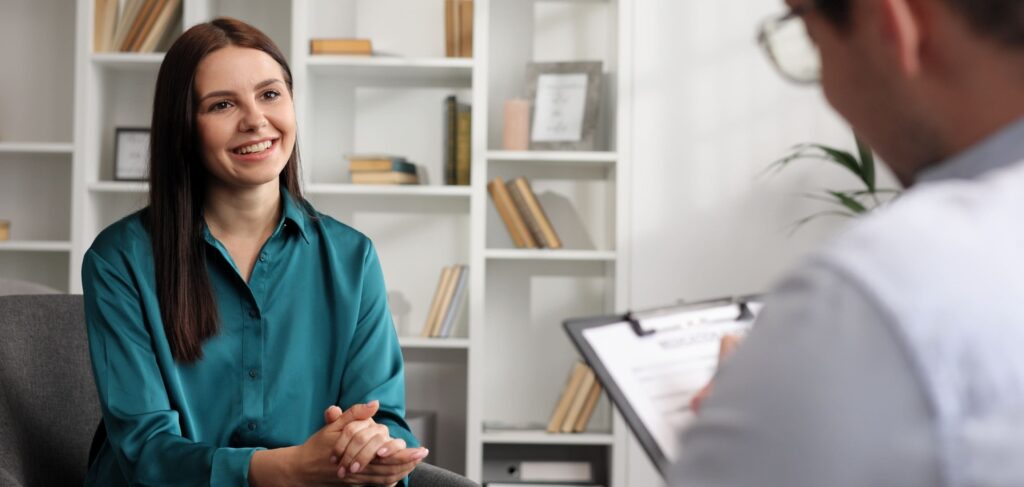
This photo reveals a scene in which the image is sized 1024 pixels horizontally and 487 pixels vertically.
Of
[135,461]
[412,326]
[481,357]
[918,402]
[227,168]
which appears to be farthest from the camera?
[412,326]


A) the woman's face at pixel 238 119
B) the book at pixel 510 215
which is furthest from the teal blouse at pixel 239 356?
the book at pixel 510 215

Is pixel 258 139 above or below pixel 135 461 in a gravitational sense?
above

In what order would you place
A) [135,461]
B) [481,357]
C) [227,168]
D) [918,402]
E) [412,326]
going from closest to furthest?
[918,402]
[135,461]
[227,168]
[481,357]
[412,326]

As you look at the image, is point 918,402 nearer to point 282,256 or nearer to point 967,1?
point 967,1

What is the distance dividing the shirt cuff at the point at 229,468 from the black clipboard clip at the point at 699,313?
87 cm

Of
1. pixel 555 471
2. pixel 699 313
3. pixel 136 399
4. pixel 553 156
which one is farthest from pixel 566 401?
pixel 699 313

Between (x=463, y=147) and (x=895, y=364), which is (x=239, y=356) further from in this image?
(x=463, y=147)

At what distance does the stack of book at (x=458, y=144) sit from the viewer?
3.46 meters

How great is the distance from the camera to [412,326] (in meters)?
3.67

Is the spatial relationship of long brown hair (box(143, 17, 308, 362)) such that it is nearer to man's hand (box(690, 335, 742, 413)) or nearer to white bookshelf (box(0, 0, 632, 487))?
man's hand (box(690, 335, 742, 413))

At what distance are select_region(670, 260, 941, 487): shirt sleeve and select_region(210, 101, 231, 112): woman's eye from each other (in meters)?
1.51

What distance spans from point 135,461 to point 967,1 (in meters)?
1.46

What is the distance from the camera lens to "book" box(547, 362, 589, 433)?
3400mm

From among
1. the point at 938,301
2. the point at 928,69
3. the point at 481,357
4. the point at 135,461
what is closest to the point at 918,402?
the point at 938,301
